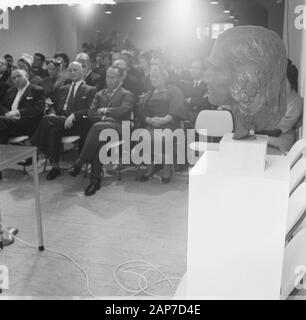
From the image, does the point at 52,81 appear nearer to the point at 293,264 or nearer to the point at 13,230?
the point at 13,230

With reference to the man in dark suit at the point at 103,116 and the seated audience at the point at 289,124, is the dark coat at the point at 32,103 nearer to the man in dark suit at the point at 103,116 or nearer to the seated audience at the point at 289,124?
the man in dark suit at the point at 103,116

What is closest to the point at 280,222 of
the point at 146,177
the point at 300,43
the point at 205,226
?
the point at 205,226

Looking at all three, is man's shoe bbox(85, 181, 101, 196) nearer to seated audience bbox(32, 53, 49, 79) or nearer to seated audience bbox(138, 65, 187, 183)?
seated audience bbox(138, 65, 187, 183)

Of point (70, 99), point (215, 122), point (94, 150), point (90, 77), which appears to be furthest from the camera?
point (90, 77)

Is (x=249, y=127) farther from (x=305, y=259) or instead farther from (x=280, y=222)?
(x=305, y=259)

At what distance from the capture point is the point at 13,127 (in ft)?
13.9

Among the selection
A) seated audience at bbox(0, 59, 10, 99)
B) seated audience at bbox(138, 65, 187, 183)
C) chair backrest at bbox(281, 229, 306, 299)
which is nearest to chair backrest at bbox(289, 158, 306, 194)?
chair backrest at bbox(281, 229, 306, 299)

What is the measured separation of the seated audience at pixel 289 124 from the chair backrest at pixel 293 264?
1716mm

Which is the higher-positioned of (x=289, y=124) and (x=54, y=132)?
(x=289, y=124)

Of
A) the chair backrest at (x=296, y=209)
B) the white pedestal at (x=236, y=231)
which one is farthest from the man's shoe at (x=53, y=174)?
the white pedestal at (x=236, y=231)

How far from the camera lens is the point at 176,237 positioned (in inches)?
111

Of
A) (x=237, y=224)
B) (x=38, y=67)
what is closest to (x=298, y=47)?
(x=237, y=224)

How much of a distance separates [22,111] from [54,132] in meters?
0.42

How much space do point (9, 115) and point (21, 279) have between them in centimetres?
233
